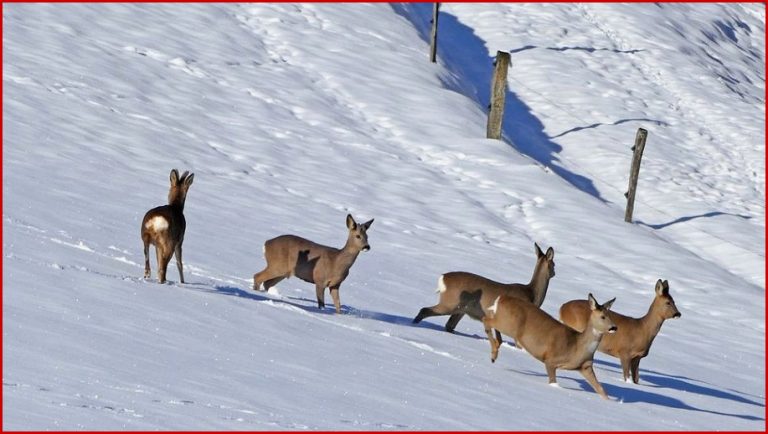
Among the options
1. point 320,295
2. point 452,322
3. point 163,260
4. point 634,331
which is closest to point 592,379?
point 634,331

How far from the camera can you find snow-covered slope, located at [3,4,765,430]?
30.7ft

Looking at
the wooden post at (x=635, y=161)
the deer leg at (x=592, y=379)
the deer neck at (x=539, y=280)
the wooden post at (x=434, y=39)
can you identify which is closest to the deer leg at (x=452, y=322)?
the deer neck at (x=539, y=280)

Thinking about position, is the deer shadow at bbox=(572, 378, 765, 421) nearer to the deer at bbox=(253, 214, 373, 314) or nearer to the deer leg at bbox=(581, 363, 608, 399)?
the deer leg at bbox=(581, 363, 608, 399)

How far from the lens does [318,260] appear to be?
13.5 metres

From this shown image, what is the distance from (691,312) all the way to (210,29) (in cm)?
1938

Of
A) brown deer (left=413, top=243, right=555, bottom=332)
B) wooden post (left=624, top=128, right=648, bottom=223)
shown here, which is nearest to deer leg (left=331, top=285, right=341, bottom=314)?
brown deer (left=413, top=243, right=555, bottom=332)

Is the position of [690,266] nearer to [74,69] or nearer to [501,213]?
[501,213]

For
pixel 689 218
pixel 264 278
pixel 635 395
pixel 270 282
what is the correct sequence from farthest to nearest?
1. pixel 689 218
2. pixel 270 282
3. pixel 264 278
4. pixel 635 395

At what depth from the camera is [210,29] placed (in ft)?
120

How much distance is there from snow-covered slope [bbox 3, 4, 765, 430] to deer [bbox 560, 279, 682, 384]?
26 centimetres

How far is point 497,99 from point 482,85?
11.3m

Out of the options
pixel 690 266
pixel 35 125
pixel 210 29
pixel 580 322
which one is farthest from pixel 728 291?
pixel 210 29

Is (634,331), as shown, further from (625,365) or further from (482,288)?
(482,288)

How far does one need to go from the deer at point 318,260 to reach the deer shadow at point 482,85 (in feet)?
67.0
